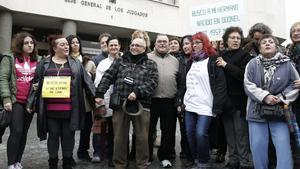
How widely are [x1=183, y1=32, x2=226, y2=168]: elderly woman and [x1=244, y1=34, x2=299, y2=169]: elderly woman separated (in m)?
0.65

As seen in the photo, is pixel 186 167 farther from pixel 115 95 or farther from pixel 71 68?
pixel 71 68

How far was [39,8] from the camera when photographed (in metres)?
16.0

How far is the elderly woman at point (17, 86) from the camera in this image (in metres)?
4.45

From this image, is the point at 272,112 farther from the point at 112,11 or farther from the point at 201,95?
the point at 112,11

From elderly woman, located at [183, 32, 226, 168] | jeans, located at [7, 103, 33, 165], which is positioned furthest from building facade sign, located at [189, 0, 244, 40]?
jeans, located at [7, 103, 33, 165]

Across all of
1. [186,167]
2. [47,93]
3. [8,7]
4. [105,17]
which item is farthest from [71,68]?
[105,17]

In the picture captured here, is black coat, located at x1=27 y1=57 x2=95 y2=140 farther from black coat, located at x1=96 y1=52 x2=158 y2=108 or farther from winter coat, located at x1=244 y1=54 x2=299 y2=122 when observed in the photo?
winter coat, located at x1=244 y1=54 x2=299 y2=122

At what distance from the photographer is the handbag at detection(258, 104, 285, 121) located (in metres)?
3.83

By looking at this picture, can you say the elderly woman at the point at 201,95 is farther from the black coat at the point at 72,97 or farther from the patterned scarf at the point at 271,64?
the black coat at the point at 72,97

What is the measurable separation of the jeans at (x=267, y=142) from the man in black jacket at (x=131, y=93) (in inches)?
59.1

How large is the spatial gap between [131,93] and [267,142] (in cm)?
190

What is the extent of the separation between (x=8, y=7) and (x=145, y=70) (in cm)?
1242

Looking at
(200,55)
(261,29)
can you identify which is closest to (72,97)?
(200,55)

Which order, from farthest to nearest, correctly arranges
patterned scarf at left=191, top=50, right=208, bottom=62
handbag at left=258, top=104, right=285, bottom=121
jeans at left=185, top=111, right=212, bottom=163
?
patterned scarf at left=191, top=50, right=208, bottom=62, jeans at left=185, top=111, right=212, bottom=163, handbag at left=258, top=104, right=285, bottom=121
